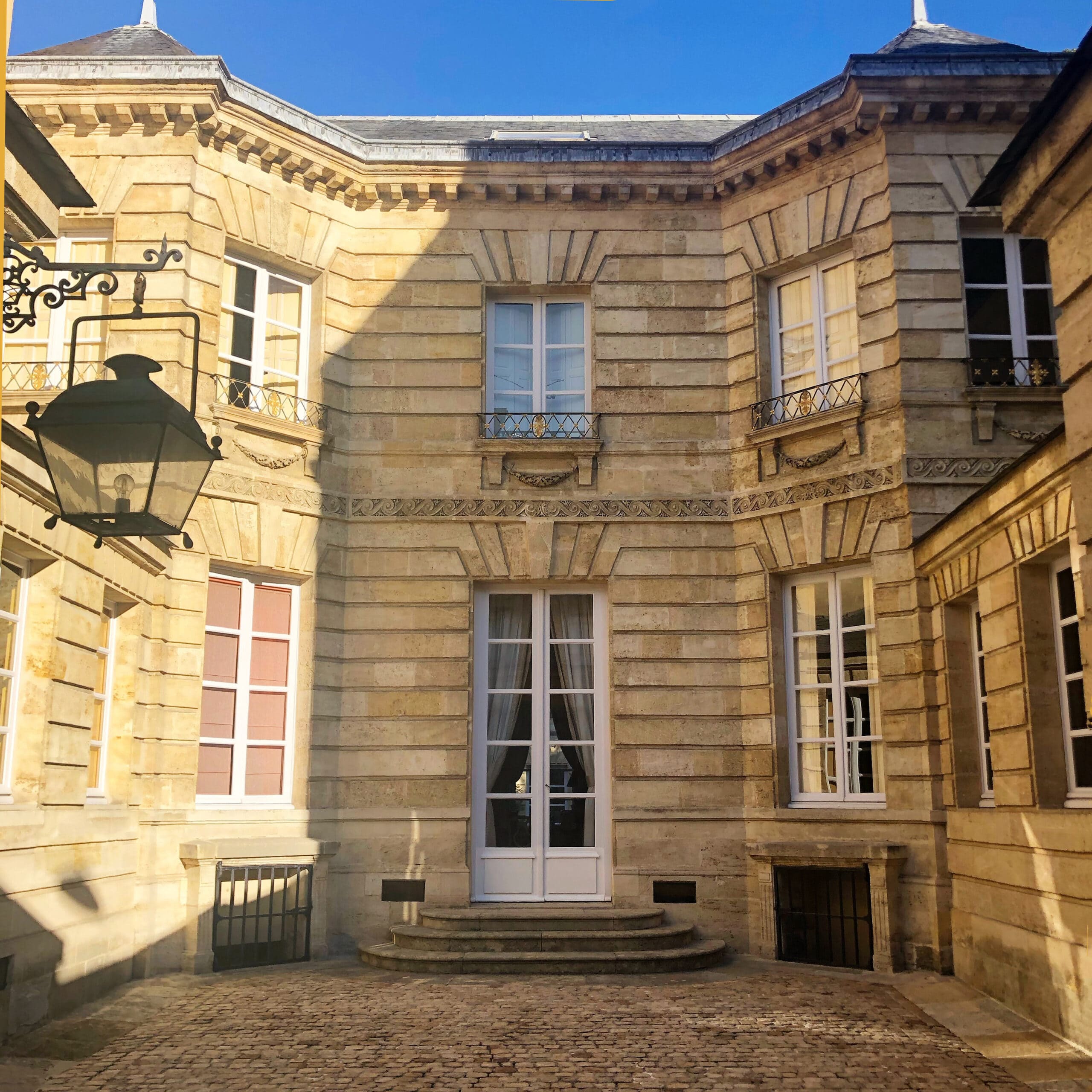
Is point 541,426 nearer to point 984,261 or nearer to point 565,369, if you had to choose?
point 565,369

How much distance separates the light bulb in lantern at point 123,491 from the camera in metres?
4.51

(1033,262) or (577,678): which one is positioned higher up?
(1033,262)

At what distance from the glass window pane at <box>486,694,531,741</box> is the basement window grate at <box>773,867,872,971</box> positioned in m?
2.58

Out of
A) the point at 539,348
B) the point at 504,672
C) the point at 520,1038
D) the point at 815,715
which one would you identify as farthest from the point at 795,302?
the point at 520,1038

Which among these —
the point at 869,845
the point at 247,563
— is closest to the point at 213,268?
the point at 247,563

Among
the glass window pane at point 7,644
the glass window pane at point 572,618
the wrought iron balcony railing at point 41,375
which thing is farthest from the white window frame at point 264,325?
the glass window pane at point 7,644

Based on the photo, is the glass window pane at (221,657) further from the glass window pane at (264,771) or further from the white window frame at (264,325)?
the white window frame at (264,325)

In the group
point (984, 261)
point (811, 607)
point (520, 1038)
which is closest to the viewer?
point (520, 1038)

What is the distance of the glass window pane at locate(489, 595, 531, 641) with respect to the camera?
1118 centimetres

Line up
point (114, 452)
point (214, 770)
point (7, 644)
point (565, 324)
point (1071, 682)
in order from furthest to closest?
point (565, 324), point (214, 770), point (1071, 682), point (7, 644), point (114, 452)

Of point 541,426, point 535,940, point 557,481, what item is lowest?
point 535,940

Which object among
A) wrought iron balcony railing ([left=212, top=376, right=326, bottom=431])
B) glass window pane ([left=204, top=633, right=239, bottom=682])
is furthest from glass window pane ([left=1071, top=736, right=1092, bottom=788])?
wrought iron balcony railing ([left=212, top=376, right=326, bottom=431])

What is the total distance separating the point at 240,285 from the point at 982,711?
7.41 m

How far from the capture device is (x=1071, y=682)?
7.32 meters
